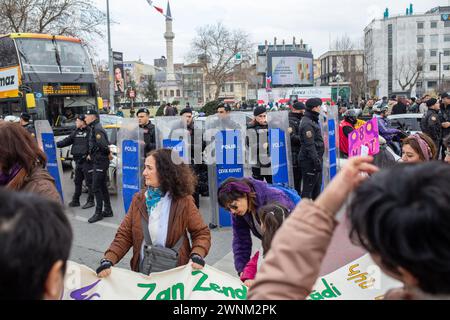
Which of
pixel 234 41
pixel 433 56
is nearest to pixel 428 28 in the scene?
pixel 433 56

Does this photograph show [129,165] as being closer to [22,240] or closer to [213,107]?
[22,240]

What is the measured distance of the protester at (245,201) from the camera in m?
3.22

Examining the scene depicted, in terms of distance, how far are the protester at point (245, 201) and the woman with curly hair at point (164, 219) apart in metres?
0.26

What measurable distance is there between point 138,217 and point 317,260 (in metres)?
2.25

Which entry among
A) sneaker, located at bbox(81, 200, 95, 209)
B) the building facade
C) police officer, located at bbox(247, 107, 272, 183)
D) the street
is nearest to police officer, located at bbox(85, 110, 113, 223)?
the street

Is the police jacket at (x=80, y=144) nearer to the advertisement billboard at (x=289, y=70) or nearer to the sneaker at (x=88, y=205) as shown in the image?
the sneaker at (x=88, y=205)

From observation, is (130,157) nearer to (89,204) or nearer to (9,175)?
(89,204)

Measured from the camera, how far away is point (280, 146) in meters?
6.98

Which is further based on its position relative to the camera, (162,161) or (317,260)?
(162,161)

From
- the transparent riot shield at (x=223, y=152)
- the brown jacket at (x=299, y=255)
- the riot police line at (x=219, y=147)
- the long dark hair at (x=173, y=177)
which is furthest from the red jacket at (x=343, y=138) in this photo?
the brown jacket at (x=299, y=255)

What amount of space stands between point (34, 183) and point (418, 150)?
316 centimetres

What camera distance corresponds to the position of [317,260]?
117 cm

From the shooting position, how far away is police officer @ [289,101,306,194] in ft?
25.0

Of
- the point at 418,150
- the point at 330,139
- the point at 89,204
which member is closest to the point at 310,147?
the point at 330,139
